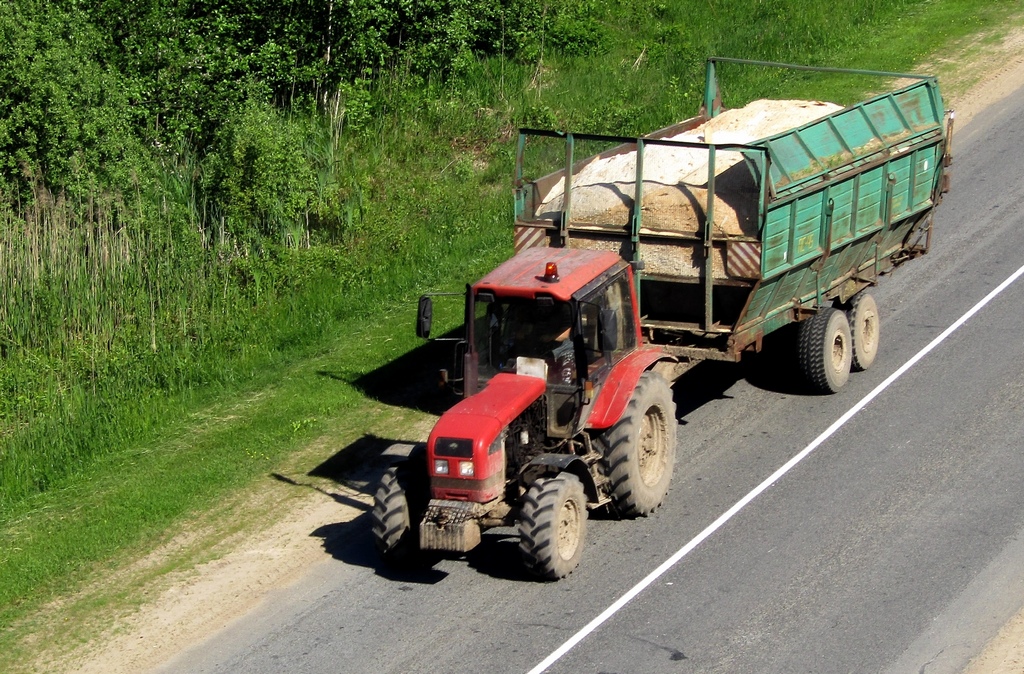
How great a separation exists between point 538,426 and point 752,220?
3340 mm

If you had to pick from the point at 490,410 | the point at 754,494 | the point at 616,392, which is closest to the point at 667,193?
the point at 616,392

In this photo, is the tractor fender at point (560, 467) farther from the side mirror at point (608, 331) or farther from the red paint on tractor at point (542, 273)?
the red paint on tractor at point (542, 273)

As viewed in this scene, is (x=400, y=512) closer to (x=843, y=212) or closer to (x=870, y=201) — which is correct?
(x=843, y=212)

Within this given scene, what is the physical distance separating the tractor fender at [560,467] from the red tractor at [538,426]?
11 mm

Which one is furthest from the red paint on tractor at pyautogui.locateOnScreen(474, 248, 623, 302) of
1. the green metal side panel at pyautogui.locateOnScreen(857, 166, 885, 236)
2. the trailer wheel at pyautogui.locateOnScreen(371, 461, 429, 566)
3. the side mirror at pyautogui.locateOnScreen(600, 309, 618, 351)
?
the green metal side panel at pyautogui.locateOnScreen(857, 166, 885, 236)

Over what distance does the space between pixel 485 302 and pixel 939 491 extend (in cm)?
455

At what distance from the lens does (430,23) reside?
891 inches

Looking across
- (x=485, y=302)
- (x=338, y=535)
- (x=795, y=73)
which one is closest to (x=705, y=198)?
(x=485, y=302)

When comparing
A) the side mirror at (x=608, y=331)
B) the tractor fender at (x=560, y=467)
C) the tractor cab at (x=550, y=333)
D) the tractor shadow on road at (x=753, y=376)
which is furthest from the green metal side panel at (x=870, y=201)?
the tractor fender at (x=560, y=467)

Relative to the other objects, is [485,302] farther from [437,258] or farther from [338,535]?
[437,258]

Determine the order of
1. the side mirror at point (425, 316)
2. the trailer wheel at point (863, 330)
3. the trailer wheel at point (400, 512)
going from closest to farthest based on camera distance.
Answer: the trailer wheel at point (400, 512) < the side mirror at point (425, 316) < the trailer wheel at point (863, 330)

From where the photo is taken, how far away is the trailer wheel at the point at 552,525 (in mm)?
10266

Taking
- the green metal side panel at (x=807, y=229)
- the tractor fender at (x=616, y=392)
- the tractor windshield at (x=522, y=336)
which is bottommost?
the tractor fender at (x=616, y=392)

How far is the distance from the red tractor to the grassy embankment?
10.0 feet
